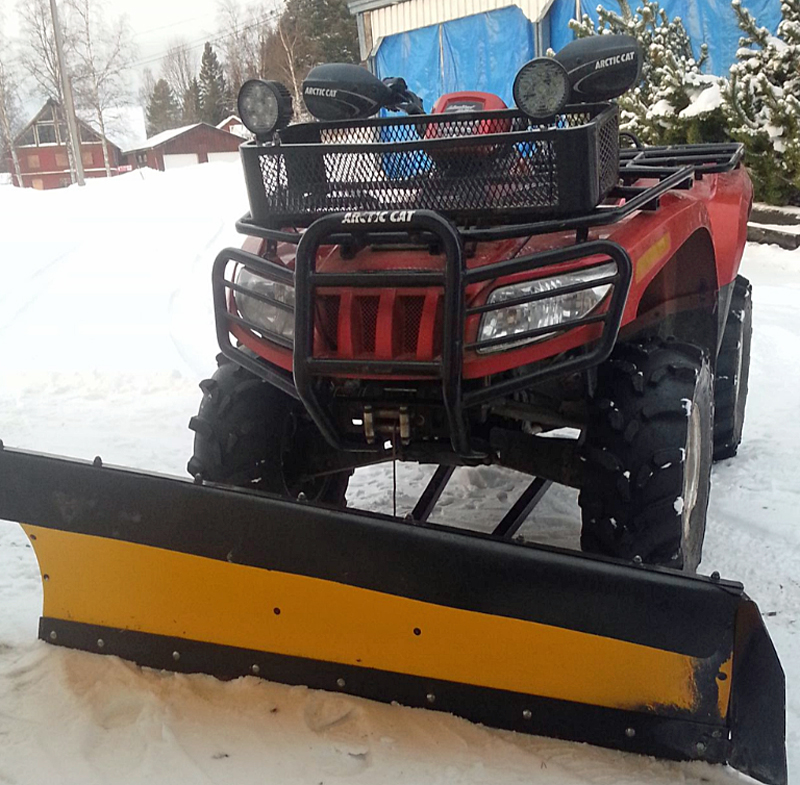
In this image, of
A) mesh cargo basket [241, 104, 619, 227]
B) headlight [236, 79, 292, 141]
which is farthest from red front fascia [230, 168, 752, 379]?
headlight [236, 79, 292, 141]

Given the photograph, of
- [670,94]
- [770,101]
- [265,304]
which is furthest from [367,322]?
[670,94]

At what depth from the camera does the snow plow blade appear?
177 cm

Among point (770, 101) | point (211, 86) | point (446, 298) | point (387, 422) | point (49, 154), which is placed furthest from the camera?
point (211, 86)

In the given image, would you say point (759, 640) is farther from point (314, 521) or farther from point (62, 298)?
point (62, 298)

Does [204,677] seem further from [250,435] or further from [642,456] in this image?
[642,456]

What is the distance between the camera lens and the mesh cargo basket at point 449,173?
6.87 feet

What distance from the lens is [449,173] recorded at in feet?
7.31

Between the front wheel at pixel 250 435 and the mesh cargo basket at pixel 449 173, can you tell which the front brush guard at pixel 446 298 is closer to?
the mesh cargo basket at pixel 449 173

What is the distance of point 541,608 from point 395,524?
0.34 m

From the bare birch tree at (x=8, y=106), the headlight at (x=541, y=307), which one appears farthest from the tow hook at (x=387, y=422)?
the bare birch tree at (x=8, y=106)

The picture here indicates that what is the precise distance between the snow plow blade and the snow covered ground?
6cm

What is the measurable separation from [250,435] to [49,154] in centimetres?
6329

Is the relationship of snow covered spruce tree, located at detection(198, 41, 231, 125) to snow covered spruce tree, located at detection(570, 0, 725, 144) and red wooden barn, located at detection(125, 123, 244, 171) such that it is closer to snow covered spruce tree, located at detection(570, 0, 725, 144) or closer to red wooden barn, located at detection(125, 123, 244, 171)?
red wooden barn, located at detection(125, 123, 244, 171)

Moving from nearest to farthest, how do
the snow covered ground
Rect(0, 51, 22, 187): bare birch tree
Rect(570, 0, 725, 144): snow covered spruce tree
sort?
the snow covered ground → Rect(570, 0, 725, 144): snow covered spruce tree → Rect(0, 51, 22, 187): bare birch tree
